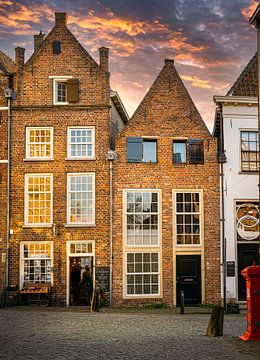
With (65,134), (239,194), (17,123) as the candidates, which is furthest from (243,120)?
(17,123)

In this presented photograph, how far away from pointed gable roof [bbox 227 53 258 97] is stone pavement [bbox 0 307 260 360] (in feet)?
36.0

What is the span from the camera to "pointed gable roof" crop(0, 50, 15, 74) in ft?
100.0

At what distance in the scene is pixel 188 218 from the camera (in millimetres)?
27875

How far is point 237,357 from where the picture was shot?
12.5 metres

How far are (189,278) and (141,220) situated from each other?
3345mm

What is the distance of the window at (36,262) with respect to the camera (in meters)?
27.6

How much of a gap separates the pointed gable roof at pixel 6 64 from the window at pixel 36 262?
337 inches

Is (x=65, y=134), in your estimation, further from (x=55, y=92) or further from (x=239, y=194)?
(x=239, y=194)

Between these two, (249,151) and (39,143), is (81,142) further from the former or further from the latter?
(249,151)

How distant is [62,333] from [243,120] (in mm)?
15150

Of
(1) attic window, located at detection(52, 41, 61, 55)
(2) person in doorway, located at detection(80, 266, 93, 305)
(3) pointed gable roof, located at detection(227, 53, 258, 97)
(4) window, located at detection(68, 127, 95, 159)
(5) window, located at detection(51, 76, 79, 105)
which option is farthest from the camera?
(3) pointed gable roof, located at detection(227, 53, 258, 97)

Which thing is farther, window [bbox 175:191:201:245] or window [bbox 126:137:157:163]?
window [bbox 126:137:157:163]

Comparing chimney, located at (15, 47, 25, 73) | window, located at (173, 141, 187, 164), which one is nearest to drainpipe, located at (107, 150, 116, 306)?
window, located at (173, 141, 187, 164)

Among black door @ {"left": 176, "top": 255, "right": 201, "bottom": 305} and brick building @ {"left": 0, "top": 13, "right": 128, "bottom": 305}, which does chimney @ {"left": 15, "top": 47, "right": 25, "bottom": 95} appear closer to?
brick building @ {"left": 0, "top": 13, "right": 128, "bottom": 305}
